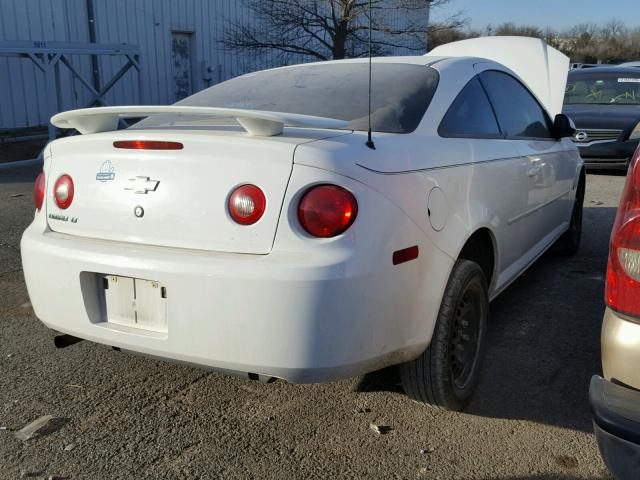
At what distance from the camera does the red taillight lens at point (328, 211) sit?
2.26 metres

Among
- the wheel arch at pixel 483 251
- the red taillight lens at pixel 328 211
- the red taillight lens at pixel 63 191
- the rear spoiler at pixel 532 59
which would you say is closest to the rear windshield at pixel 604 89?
the rear spoiler at pixel 532 59

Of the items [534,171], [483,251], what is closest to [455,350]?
[483,251]

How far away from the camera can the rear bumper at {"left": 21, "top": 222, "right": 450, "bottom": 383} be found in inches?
86.9

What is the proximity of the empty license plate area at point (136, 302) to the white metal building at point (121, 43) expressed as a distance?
31.1ft

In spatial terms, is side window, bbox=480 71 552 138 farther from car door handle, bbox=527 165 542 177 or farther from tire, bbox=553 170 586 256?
tire, bbox=553 170 586 256

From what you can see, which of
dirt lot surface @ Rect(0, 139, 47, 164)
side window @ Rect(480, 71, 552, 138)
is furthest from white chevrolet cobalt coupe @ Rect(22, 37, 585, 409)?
dirt lot surface @ Rect(0, 139, 47, 164)

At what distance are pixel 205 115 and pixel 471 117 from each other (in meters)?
1.41

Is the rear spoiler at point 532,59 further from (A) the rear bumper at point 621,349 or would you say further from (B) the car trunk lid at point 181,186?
(A) the rear bumper at point 621,349

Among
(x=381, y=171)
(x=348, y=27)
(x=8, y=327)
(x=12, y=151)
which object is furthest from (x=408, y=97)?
(x=348, y=27)

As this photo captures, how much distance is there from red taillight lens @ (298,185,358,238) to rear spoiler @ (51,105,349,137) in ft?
1.17

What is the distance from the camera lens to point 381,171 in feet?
7.84

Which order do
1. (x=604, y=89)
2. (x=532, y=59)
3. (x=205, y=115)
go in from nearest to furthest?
(x=205, y=115) → (x=532, y=59) → (x=604, y=89)

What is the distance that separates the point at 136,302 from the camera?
8.11 feet

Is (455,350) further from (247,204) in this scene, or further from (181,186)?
(181,186)
